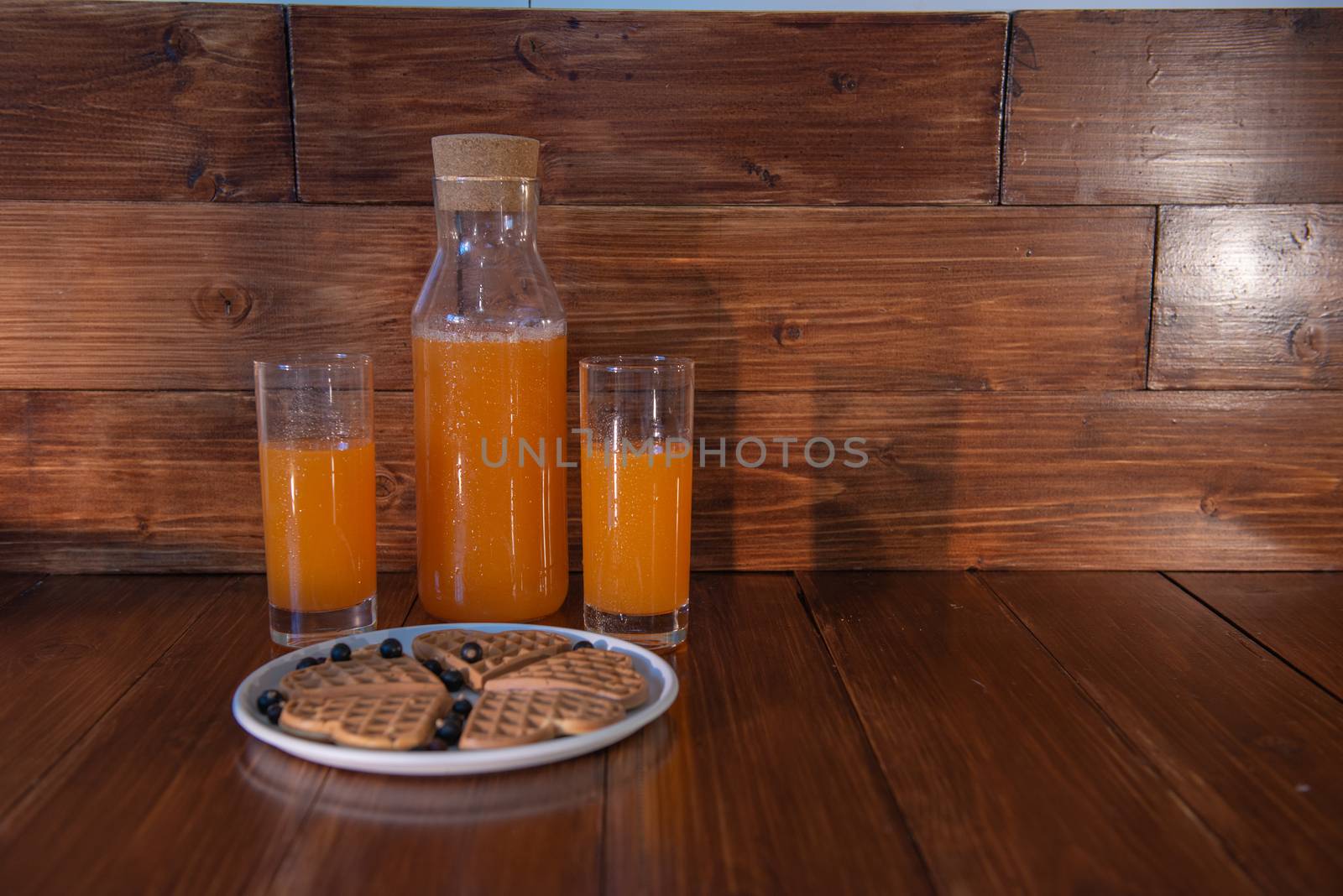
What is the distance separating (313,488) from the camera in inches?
33.8

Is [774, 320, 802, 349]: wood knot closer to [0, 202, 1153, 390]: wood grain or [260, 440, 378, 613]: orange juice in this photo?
[0, 202, 1153, 390]: wood grain

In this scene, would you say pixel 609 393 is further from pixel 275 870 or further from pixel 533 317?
pixel 275 870

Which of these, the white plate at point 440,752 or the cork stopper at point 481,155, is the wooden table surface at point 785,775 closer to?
the white plate at point 440,752

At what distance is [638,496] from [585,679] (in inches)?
7.1

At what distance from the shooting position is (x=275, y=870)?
1.76ft

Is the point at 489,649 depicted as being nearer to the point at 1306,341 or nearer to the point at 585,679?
the point at 585,679

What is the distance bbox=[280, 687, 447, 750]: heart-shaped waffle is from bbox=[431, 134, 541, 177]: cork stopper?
0.41 m

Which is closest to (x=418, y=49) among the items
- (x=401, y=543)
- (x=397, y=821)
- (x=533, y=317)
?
(x=533, y=317)

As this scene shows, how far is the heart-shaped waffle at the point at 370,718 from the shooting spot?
2.09 feet

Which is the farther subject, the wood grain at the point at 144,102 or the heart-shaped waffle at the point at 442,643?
the wood grain at the point at 144,102

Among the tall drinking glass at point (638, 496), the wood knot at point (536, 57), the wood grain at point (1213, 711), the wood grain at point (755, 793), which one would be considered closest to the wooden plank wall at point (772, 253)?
the wood knot at point (536, 57)

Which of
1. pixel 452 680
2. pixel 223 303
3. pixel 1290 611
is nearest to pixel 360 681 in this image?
pixel 452 680

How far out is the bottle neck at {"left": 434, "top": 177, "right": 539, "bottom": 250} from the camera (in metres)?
0.88

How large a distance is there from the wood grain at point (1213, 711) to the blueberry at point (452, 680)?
0.44 m
